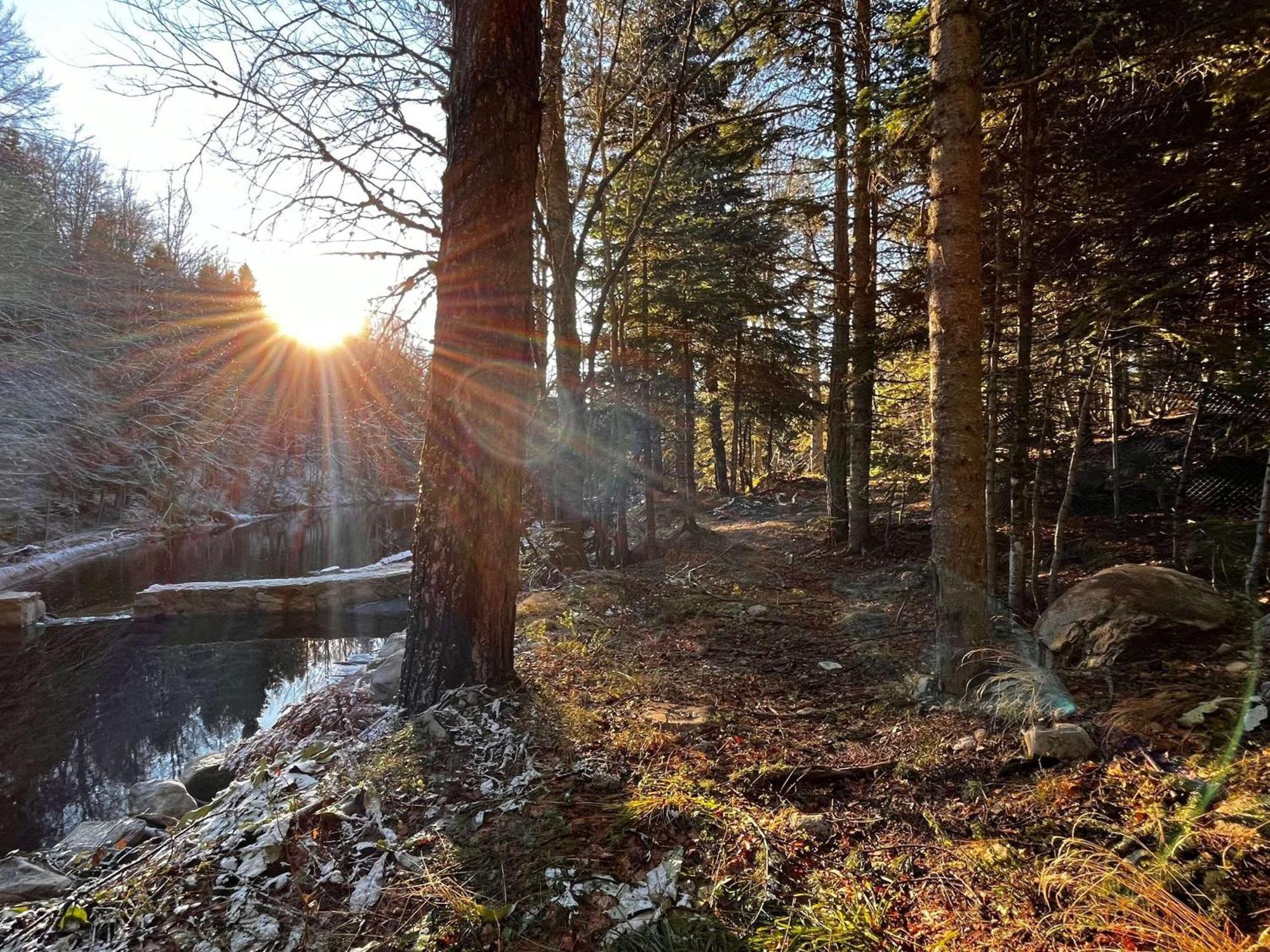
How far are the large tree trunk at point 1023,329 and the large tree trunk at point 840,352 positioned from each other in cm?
248

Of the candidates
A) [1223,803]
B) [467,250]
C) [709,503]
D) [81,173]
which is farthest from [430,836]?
[81,173]

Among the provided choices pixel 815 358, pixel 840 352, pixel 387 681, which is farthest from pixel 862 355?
pixel 815 358

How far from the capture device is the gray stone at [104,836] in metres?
3.35

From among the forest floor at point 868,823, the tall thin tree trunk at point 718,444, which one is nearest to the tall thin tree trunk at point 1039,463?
the forest floor at point 868,823

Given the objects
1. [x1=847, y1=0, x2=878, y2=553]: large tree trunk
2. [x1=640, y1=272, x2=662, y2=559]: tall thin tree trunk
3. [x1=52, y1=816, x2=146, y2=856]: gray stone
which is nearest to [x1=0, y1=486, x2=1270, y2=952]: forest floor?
[x1=52, y1=816, x2=146, y2=856]: gray stone

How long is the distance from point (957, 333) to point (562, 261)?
5.33 m

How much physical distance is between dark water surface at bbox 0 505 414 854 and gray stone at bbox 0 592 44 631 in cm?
44

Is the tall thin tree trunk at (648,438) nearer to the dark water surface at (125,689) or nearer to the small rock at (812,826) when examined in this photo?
the dark water surface at (125,689)

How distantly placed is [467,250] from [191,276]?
29.6 meters

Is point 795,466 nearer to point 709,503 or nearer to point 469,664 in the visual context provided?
point 709,503

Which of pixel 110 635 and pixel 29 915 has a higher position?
pixel 29 915

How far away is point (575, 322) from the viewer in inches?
307

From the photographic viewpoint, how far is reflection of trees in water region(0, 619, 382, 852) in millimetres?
5293

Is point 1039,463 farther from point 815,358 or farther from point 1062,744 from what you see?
point 815,358
